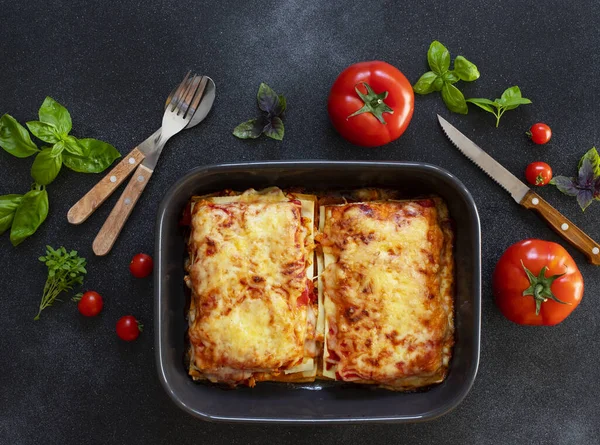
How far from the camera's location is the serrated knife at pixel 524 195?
3.20 metres

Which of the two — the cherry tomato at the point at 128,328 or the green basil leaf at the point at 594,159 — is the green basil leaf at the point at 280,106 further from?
the green basil leaf at the point at 594,159

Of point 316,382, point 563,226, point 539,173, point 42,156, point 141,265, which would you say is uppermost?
point 42,156

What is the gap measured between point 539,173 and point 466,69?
68cm

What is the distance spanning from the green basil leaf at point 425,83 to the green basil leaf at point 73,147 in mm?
1816

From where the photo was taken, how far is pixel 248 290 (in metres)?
2.79

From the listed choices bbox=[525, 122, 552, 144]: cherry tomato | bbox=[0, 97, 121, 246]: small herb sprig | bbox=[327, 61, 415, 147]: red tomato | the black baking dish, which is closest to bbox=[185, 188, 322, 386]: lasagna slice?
the black baking dish

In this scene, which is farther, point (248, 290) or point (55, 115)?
point (55, 115)

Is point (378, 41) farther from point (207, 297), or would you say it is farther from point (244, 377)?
point (244, 377)

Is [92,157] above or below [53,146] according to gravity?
below

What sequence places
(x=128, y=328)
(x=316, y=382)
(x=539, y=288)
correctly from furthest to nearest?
(x=128, y=328) < (x=316, y=382) < (x=539, y=288)

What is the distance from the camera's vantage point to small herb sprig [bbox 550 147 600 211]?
323cm

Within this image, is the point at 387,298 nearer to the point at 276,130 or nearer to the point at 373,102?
the point at 373,102

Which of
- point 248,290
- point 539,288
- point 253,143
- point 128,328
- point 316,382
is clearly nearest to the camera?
point 248,290

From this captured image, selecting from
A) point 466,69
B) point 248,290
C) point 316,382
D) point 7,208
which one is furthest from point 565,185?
point 7,208
